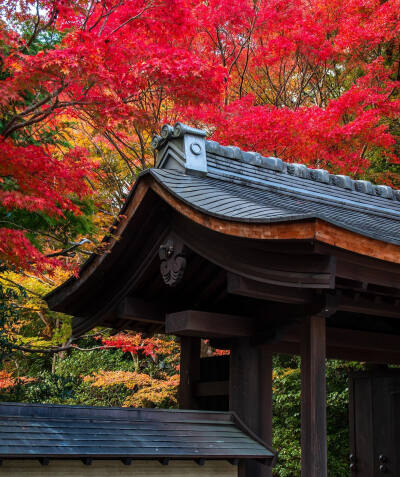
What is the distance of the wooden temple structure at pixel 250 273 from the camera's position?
13.6 ft

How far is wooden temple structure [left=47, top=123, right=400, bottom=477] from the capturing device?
4.14 m

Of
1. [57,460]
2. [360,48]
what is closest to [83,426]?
[57,460]

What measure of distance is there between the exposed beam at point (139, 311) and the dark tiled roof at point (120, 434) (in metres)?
1.22

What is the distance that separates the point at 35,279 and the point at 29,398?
2489 millimetres

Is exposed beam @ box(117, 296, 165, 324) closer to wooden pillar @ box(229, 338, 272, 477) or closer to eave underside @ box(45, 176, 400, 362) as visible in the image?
eave underside @ box(45, 176, 400, 362)

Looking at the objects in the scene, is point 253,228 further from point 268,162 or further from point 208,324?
point 268,162

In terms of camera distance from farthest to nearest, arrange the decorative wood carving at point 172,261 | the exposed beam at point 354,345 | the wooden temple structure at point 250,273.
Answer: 1. the exposed beam at point 354,345
2. the decorative wood carving at point 172,261
3. the wooden temple structure at point 250,273

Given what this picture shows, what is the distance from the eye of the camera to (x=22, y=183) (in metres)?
5.83

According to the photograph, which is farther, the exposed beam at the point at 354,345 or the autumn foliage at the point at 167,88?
the exposed beam at the point at 354,345

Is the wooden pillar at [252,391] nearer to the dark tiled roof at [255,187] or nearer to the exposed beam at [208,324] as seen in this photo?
the exposed beam at [208,324]

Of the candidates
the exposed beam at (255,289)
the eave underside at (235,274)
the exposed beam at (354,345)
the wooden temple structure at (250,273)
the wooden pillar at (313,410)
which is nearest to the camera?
the eave underside at (235,274)

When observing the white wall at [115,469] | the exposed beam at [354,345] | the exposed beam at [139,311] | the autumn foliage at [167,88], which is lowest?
the white wall at [115,469]

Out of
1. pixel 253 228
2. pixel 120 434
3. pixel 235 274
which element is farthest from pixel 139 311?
pixel 253 228

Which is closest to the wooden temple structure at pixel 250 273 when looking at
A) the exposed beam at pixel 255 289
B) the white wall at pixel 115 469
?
the exposed beam at pixel 255 289
